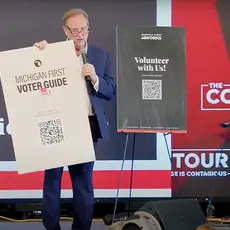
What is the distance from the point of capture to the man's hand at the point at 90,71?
2.63 m

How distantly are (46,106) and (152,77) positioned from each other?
1.10 metres

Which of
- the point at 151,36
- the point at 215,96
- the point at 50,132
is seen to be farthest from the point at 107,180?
the point at 50,132

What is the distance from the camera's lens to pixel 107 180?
412 centimetres

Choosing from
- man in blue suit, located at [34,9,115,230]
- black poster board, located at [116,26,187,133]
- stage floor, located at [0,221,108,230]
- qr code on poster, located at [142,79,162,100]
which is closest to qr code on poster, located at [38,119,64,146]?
man in blue suit, located at [34,9,115,230]

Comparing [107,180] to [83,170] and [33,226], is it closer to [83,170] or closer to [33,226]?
[33,226]

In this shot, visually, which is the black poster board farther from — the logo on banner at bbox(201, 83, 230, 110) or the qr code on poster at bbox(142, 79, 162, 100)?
the logo on banner at bbox(201, 83, 230, 110)

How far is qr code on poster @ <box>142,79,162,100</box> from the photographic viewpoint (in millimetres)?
3521

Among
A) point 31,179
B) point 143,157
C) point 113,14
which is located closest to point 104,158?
point 143,157

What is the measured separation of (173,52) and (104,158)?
1.11 m

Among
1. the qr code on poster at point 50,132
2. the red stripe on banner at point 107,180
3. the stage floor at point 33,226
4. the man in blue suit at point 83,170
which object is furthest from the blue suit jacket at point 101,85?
the red stripe on banner at point 107,180

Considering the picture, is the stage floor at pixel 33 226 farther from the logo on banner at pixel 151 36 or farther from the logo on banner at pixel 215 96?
the logo on banner at pixel 151 36

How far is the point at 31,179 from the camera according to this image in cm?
411

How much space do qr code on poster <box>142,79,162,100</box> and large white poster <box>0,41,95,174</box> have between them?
0.91m

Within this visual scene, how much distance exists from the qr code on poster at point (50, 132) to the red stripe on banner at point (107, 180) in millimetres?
1466
